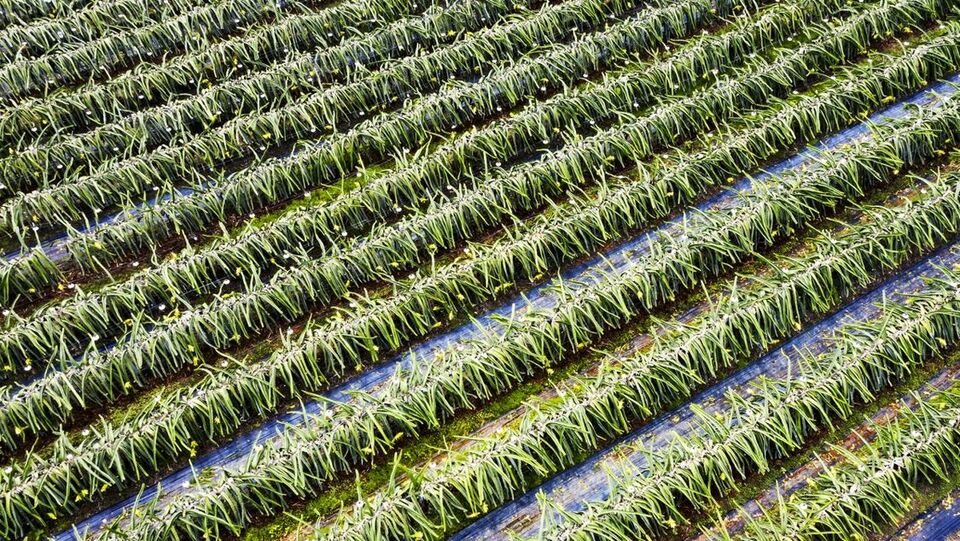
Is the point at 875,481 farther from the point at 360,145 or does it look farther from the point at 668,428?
the point at 360,145

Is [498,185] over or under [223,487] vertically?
over

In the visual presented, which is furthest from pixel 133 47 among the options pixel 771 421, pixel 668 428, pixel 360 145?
pixel 771 421

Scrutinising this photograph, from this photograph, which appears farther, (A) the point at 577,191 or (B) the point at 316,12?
(B) the point at 316,12

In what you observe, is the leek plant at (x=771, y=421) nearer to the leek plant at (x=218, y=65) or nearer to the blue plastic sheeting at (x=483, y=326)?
the blue plastic sheeting at (x=483, y=326)

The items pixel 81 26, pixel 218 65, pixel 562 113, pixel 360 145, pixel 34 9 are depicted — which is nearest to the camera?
pixel 360 145

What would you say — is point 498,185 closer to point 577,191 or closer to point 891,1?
point 577,191

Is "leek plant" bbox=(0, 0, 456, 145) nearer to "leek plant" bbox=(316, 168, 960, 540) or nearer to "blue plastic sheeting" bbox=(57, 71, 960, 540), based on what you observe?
"blue plastic sheeting" bbox=(57, 71, 960, 540)

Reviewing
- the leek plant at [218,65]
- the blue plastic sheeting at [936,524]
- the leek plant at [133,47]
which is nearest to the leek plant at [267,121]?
the leek plant at [218,65]

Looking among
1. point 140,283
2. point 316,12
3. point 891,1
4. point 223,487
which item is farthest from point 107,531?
point 891,1
